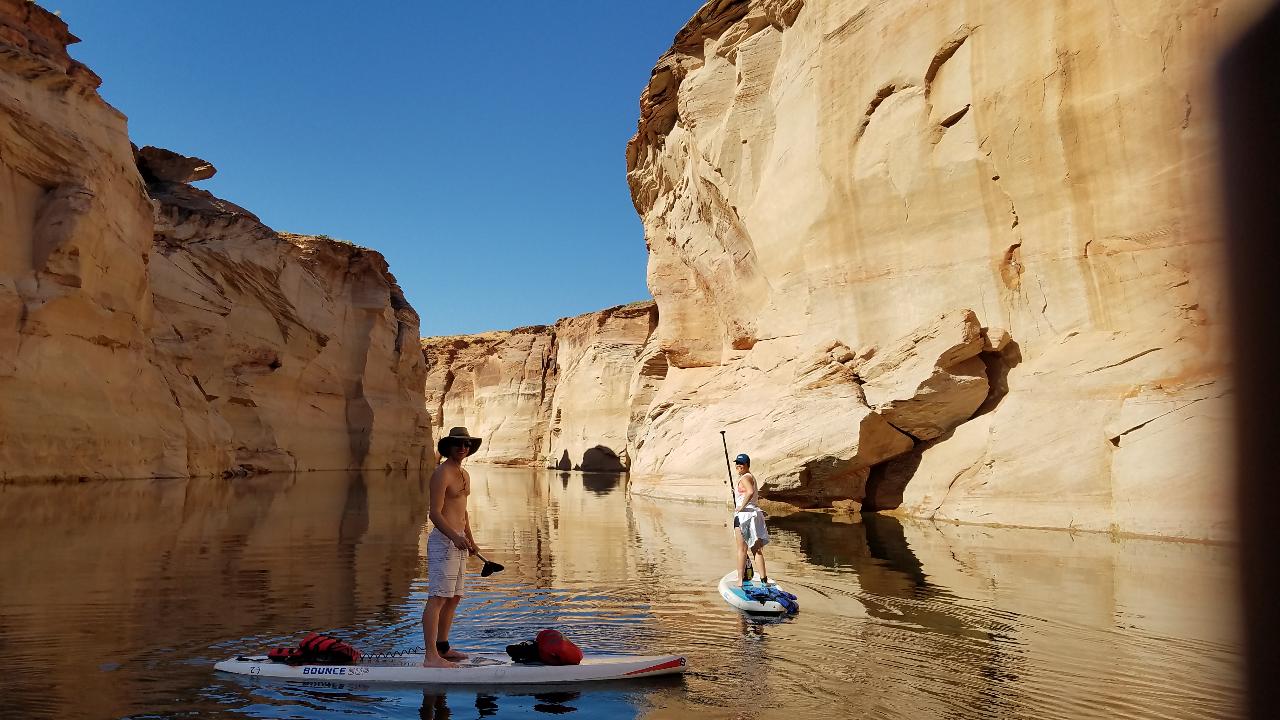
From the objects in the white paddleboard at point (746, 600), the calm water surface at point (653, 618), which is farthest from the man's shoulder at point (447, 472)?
the white paddleboard at point (746, 600)

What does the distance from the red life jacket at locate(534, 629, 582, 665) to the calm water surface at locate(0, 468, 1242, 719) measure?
29 centimetres

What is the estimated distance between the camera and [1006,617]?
7.47m

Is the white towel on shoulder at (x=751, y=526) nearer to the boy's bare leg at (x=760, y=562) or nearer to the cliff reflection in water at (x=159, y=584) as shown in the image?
the boy's bare leg at (x=760, y=562)

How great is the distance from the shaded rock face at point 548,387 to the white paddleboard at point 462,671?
4110 cm

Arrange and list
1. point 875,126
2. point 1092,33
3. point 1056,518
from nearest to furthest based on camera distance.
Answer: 1. point 1056,518
2. point 1092,33
3. point 875,126

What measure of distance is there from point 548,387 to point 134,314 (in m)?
45.0

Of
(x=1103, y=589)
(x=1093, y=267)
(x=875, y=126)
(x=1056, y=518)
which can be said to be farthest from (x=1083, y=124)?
(x=1103, y=589)

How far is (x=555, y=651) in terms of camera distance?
5777 mm

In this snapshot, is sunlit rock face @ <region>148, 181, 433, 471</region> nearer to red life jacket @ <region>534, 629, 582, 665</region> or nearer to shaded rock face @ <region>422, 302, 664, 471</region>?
shaded rock face @ <region>422, 302, 664, 471</region>

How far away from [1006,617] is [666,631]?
284 cm

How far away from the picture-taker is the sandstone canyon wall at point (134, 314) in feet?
72.9

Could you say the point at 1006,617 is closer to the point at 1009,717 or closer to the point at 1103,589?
the point at 1103,589

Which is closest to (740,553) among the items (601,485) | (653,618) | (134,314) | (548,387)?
(653,618)

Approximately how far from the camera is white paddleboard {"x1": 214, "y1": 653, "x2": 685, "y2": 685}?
559 cm
